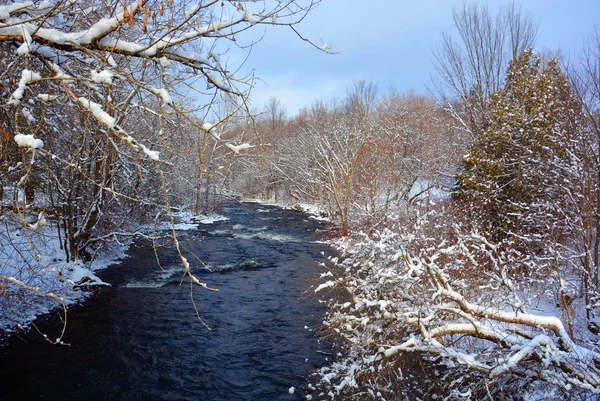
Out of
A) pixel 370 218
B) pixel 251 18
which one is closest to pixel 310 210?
pixel 370 218

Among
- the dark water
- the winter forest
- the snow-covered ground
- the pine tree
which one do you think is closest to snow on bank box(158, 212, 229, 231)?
the winter forest

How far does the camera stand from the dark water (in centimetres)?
575

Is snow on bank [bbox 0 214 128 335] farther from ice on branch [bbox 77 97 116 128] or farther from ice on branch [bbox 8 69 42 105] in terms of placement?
ice on branch [bbox 77 97 116 128]

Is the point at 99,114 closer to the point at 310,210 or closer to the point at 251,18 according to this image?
the point at 251,18

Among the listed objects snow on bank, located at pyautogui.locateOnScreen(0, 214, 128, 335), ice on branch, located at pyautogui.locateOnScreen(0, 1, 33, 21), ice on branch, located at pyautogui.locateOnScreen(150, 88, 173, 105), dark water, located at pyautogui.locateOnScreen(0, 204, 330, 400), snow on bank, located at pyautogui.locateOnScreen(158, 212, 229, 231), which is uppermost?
ice on branch, located at pyautogui.locateOnScreen(0, 1, 33, 21)

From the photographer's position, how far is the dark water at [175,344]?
5746 mm

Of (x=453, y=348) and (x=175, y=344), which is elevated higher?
(x=453, y=348)

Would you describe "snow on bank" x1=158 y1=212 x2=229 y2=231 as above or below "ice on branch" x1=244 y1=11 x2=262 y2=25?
below

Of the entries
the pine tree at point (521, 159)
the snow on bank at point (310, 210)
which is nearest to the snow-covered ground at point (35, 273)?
the pine tree at point (521, 159)

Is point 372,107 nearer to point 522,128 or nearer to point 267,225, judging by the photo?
point 267,225

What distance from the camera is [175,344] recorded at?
7.13 metres

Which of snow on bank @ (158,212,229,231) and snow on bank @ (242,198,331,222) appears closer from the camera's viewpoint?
snow on bank @ (158,212,229,231)

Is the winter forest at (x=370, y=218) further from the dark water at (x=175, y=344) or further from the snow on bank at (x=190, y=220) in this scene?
the snow on bank at (x=190, y=220)

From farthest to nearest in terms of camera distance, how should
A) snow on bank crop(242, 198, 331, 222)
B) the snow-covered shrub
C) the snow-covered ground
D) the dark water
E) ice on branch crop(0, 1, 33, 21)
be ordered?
snow on bank crop(242, 198, 331, 222)
the snow-covered ground
the dark water
the snow-covered shrub
ice on branch crop(0, 1, 33, 21)
